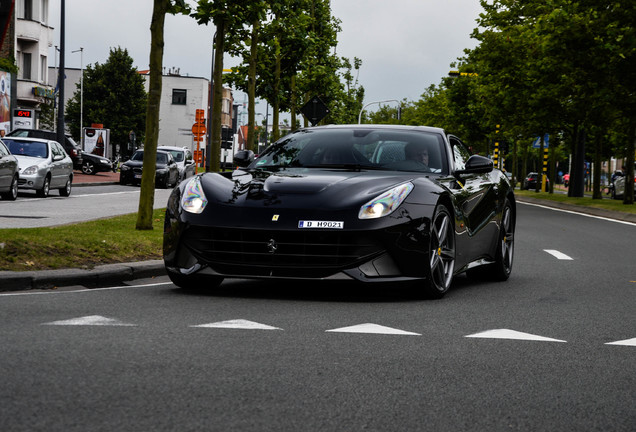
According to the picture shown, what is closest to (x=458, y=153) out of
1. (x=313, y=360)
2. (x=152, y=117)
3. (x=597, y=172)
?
(x=313, y=360)

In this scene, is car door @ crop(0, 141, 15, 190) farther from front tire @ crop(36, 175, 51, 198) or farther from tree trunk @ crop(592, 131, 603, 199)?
tree trunk @ crop(592, 131, 603, 199)

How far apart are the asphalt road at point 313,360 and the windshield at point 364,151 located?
3.49ft

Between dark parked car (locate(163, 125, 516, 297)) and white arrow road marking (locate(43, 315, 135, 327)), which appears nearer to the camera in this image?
white arrow road marking (locate(43, 315, 135, 327))

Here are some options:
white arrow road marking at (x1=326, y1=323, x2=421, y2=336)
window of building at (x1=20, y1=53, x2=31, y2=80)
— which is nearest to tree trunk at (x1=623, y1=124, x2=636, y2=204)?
white arrow road marking at (x1=326, y1=323, x2=421, y2=336)

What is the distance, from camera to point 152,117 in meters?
13.2

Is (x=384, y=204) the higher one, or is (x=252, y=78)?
(x=252, y=78)

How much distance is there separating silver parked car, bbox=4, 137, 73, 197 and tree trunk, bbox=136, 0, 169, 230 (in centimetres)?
1268

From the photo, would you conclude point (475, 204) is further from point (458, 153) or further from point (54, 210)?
point (54, 210)

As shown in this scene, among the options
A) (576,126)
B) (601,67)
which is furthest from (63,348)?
(576,126)

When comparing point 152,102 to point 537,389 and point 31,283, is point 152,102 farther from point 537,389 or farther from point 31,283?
point 537,389

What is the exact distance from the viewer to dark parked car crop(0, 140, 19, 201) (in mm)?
22375

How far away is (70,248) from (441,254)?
3.64 meters

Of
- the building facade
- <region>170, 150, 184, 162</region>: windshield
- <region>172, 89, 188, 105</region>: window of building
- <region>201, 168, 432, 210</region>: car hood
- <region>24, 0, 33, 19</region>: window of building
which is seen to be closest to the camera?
<region>201, 168, 432, 210</region>: car hood

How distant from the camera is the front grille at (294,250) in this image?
745cm
